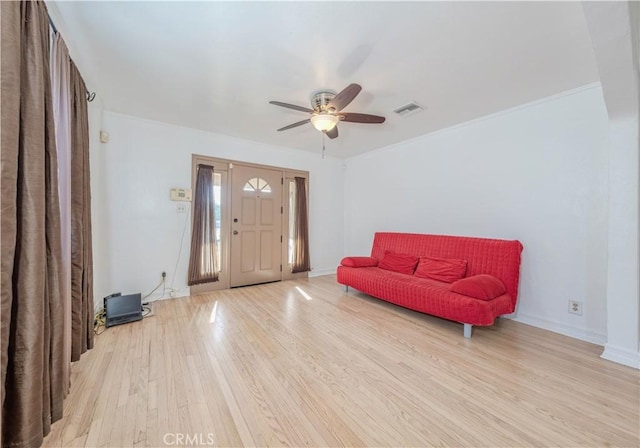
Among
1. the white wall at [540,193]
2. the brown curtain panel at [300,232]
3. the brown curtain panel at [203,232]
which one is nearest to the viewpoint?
the white wall at [540,193]

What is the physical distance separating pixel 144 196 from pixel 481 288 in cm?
408

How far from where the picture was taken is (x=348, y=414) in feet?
4.80

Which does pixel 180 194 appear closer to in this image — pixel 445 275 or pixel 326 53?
pixel 326 53

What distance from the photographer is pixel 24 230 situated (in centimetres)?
114

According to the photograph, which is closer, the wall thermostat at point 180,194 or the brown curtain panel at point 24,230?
the brown curtain panel at point 24,230

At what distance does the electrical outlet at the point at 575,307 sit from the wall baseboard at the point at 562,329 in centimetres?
15

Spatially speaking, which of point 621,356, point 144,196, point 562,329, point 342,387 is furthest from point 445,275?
point 144,196

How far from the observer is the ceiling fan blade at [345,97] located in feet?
6.52

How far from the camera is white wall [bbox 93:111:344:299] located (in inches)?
124

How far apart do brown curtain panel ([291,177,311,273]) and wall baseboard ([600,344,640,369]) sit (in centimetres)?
375

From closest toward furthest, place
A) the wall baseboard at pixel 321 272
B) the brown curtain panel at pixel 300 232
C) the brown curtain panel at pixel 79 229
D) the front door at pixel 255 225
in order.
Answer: the brown curtain panel at pixel 79 229, the front door at pixel 255 225, the brown curtain panel at pixel 300 232, the wall baseboard at pixel 321 272

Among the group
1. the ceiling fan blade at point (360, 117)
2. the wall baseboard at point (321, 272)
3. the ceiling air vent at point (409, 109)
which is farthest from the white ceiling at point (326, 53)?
the wall baseboard at point (321, 272)

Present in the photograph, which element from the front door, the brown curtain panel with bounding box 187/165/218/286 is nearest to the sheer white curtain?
the brown curtain panel with bounding box 187/165/218/286

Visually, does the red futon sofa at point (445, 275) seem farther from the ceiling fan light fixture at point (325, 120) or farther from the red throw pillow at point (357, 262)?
the ceiling fan light fixture at point (325, 120)
